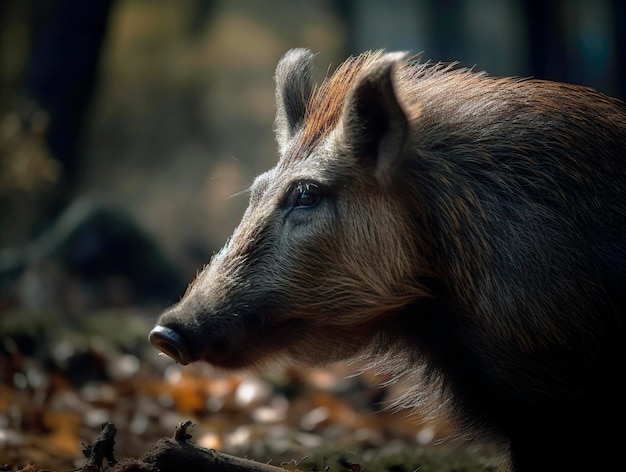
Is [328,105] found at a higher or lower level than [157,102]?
lower

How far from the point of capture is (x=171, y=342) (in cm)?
261

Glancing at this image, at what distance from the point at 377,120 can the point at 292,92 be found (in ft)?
2.36

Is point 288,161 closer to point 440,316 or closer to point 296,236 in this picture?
point 296,236

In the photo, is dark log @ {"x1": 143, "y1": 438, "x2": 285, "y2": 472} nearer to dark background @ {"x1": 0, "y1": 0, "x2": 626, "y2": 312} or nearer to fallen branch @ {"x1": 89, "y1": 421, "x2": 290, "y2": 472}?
fallen branch @ {"x1": 89, "y1": 421, "x2": 290, "y2": 472}

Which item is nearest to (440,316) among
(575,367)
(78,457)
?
(575,367)

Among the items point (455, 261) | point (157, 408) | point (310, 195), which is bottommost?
point (157, 408)

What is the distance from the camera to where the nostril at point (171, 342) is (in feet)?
8.57

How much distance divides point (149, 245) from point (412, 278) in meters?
6.16

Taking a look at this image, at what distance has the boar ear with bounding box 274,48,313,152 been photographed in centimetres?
334

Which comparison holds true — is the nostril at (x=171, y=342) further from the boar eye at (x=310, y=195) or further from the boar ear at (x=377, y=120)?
the boar ear at (x=377, y=120)

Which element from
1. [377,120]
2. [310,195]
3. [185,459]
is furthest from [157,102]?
[185,459]

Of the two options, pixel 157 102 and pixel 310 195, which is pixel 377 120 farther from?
pixel 157 102

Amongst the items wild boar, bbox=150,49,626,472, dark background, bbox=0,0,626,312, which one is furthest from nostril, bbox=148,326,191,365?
dark background, bbox=0,0,626,312

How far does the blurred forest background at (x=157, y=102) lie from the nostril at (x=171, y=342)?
4395 mm
